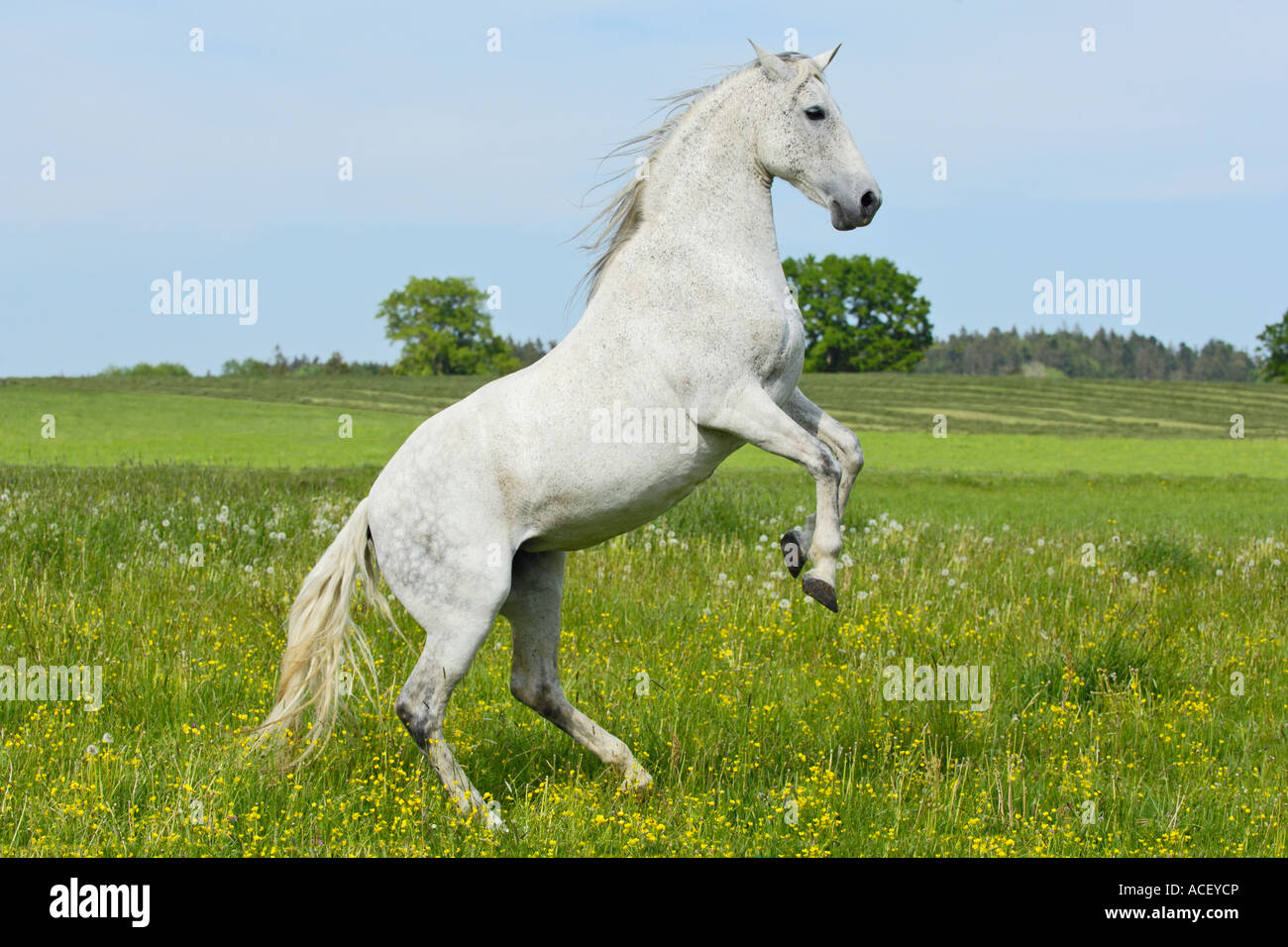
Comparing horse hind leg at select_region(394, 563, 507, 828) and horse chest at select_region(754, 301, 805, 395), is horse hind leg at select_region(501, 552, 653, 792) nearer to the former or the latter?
horse hind leg at select_region(394, 563, 507, 828)

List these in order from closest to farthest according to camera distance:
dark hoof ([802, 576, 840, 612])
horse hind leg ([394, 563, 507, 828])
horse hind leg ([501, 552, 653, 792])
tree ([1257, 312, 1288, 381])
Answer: dark hoof ([802, 576, 840, 612]) < horse hind leg ([394, 563, 507, 828]) < horse hind leg ([501, 552, 653, 792]) < tree ([1257, 312, 1288, 381])

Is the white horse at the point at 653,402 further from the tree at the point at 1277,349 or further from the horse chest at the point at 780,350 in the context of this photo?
the tree at the point at 1277,349

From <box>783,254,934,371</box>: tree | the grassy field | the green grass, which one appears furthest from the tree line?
the grassy field

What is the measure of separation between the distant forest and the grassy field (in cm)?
8994

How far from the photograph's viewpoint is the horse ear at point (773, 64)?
14.8 feet

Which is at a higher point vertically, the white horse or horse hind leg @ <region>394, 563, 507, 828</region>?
the white horse

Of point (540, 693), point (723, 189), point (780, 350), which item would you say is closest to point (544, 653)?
point (540, 693)

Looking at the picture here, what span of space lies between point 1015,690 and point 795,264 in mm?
83435

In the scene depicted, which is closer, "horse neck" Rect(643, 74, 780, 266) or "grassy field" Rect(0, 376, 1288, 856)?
"horse neck" Rect(643, 74, 780, 266)

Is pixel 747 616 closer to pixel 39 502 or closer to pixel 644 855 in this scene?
pixel 644 855

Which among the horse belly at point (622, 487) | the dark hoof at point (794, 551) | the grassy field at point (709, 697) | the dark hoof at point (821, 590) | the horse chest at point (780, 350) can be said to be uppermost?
the horse chest at point (780, 350)

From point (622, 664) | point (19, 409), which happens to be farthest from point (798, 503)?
point (19, 409)

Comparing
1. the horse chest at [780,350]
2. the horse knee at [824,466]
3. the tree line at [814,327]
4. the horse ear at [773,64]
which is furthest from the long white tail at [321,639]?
the tree line at [814,327]

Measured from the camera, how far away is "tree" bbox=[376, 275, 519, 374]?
290 feet
